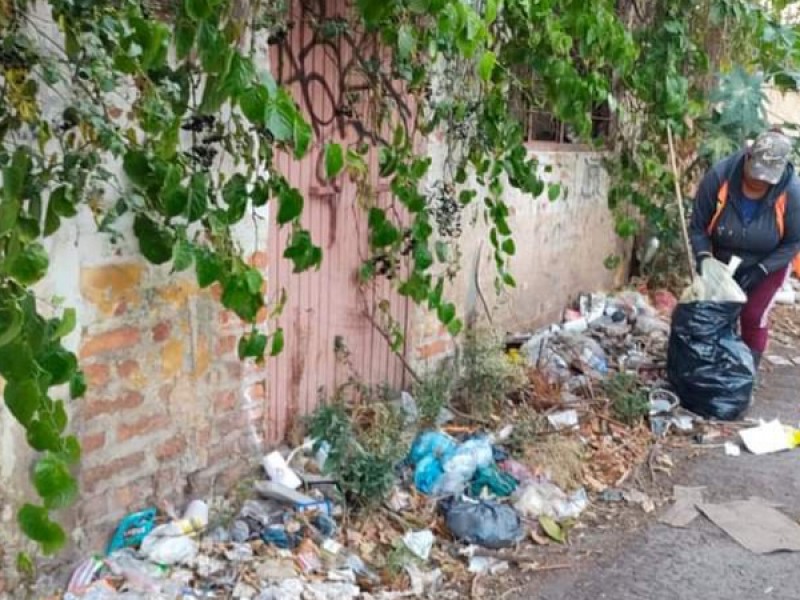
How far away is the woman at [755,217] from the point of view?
5.06 m

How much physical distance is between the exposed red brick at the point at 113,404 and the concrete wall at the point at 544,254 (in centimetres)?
203

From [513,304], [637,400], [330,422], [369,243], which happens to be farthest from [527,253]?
[330,422]

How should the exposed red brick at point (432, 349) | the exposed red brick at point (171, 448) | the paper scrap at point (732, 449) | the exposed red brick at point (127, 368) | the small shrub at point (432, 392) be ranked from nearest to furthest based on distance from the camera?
the exposed red brick at point (127, 368)
the exposed red brick at point (171, 448)
the small shrub at point (432, 392)
the paper scrap at point (732, 449)
the exposed red brick at point (432, 349)

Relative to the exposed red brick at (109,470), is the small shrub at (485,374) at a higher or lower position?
lower

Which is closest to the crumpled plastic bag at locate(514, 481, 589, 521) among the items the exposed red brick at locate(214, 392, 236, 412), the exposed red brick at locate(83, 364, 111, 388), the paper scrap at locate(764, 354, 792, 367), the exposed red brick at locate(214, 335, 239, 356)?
the exposed red brick at locate(214, 392, 236, 412)

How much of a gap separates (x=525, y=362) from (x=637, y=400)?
802 mm

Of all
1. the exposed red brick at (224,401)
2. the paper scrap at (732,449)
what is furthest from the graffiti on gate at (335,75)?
the paper scrap at (732,449)

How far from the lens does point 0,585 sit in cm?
283

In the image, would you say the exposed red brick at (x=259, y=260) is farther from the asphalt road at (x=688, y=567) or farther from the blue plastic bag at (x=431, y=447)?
the asphalt road at (x=688, y=567)

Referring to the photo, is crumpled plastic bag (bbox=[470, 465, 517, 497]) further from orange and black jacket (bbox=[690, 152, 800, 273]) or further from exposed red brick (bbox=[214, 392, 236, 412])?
orange and black jacket (bbox=[690, 152, 800, 273])

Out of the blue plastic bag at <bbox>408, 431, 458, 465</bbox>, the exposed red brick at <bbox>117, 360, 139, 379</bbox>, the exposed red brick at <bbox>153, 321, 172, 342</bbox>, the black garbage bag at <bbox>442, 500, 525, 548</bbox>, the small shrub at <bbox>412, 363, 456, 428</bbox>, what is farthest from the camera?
the small shrub at <bbox>412, 363, 456, 428</bbox>

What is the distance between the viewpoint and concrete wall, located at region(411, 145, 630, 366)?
17.5 ft

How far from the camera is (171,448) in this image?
3.46m

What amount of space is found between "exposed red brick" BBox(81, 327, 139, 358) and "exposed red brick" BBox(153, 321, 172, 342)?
9 cm
